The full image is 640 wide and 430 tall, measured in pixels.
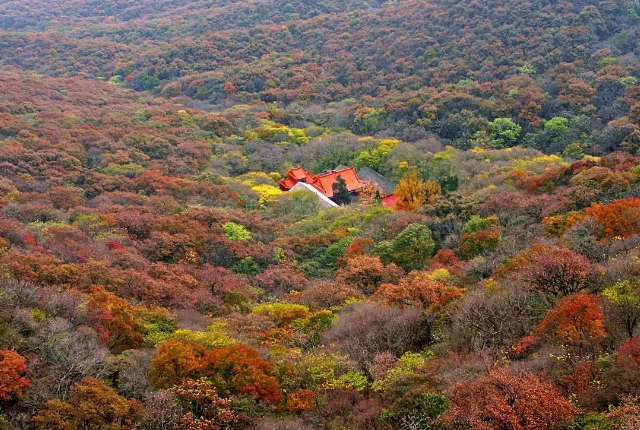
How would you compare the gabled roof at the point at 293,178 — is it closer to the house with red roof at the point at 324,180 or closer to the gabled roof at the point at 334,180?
the house with red roof at the point at 324,180

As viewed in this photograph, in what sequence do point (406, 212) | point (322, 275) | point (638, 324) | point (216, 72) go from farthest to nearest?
point (216, 72) < point (406, 212) < point (322, 275) < point (638, 324)

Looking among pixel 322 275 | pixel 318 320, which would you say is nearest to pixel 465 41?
pixel 322 275

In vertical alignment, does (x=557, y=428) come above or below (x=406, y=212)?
above

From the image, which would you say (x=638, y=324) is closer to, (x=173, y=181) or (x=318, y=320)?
(x=318, y=320)

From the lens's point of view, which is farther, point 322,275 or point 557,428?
point 322,275

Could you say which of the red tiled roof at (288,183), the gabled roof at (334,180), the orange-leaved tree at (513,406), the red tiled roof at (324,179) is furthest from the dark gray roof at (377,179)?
the orange-leaved tree at (513,406)

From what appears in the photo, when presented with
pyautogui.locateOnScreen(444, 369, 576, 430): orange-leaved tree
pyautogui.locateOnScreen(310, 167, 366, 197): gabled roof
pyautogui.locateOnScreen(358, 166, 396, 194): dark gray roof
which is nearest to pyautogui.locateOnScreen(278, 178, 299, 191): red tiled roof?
pyautogui.locateOnScreen(310, 167, 366, 197): gabled roof

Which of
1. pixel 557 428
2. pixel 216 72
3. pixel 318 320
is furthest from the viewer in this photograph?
pixel 216 72

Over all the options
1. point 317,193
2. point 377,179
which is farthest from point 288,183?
point 377,179
